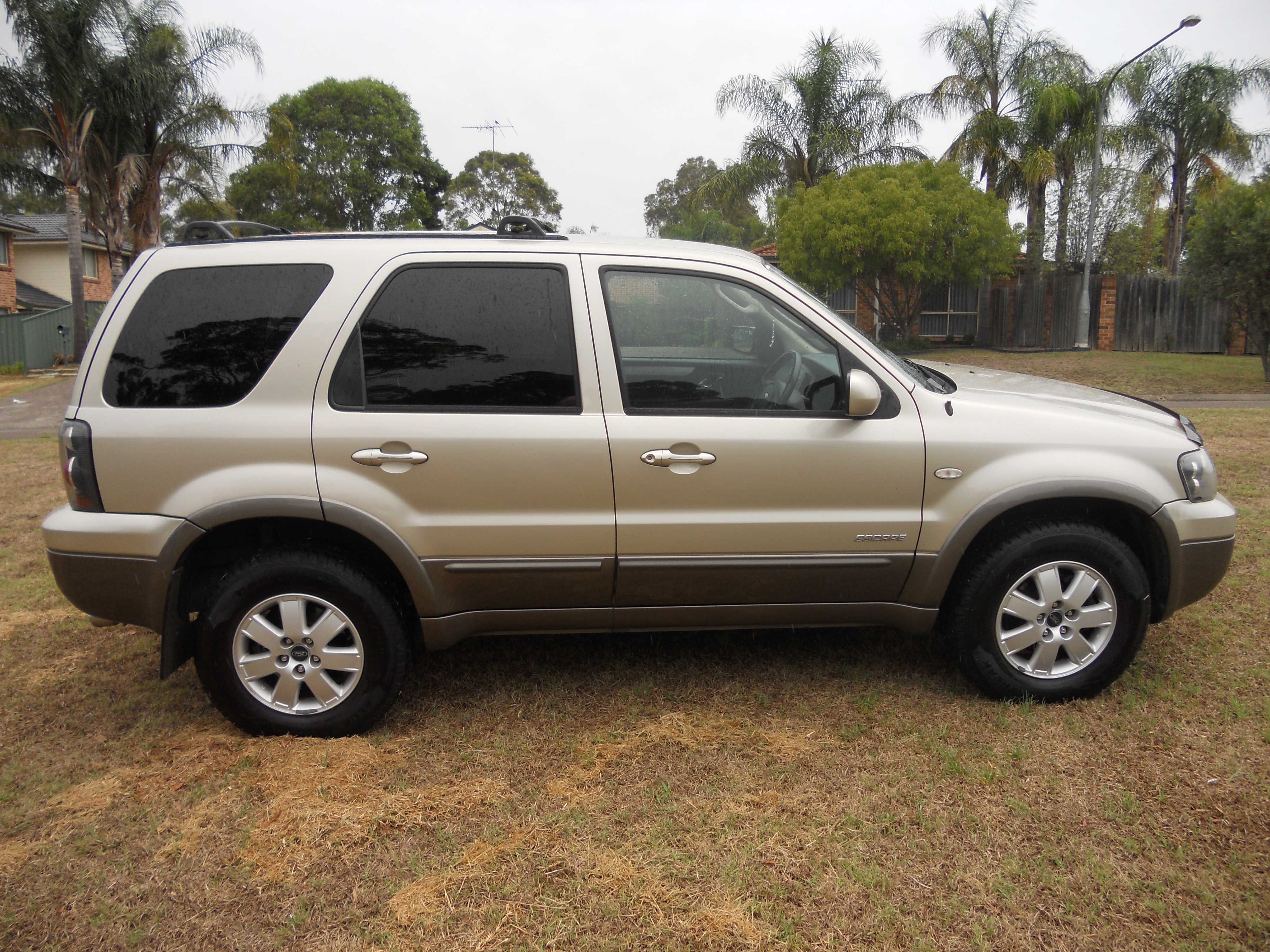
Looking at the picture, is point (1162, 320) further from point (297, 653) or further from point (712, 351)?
point (297, 653)

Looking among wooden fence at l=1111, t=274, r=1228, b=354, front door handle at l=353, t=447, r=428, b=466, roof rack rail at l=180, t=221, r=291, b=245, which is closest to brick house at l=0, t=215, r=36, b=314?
roof rack rail at l=180, t=221, r=291, b=245

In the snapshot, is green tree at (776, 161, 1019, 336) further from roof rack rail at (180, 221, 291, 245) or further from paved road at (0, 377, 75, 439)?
roof rack rail at (180, 221, 291, 245)

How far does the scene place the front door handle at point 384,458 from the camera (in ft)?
10.8

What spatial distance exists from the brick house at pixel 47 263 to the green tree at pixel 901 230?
24.7 metres

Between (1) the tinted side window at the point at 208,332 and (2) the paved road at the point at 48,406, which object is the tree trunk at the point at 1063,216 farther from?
(1) the tinted side window at the point at 208,332

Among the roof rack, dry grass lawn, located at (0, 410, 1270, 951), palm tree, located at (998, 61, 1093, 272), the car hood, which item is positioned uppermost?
palm tree, located at (998, 61, 1093, 272)

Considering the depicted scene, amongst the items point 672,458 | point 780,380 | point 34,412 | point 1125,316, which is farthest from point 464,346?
point 1125,316

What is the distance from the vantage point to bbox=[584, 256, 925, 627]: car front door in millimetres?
3395

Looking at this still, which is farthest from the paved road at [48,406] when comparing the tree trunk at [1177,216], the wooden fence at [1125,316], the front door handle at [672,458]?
the tree trunk at [1177,216]

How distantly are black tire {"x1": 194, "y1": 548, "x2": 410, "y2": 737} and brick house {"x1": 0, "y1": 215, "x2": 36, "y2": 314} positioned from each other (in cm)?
3185

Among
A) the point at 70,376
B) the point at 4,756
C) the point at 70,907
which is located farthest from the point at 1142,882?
the point at 70,376

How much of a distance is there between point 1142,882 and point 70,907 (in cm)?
310

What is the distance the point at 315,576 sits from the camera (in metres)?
3.33

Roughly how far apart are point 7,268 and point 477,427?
111 feet
